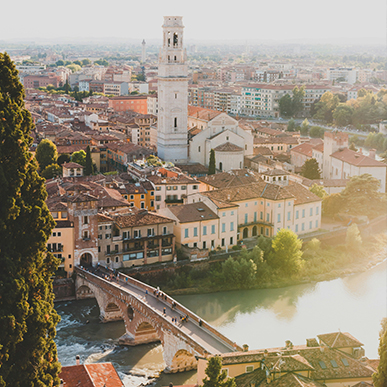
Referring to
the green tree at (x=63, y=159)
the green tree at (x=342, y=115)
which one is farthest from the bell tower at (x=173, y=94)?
the green tree at (x=342, y=115)

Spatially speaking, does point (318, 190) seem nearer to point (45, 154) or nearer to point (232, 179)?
point (232, 179)

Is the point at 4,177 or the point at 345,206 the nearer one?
the point at 4,177

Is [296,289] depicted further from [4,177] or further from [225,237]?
[4,177]

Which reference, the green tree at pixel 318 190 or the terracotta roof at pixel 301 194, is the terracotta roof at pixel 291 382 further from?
the green tree at pixel 318 190

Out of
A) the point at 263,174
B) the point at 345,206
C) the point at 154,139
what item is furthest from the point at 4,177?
the point at 154,139

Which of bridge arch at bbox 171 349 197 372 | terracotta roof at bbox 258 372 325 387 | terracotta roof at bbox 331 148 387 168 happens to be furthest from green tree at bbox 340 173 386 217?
terracotta roof at bbox 258 372 325 387

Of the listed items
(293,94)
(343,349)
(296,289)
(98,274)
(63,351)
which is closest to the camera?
(343,349)

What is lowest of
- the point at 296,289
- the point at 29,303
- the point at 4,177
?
the point at 296,289
